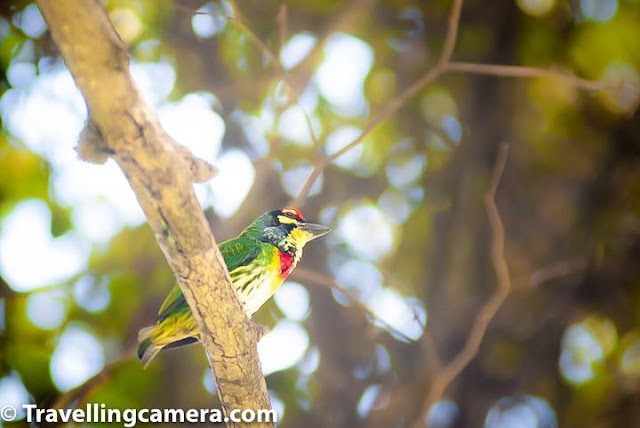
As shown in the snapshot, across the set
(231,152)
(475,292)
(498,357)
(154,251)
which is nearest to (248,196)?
(231,152)

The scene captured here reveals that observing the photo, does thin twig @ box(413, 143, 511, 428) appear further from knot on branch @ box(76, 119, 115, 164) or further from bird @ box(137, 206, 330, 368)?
knot on branch @ box(76, 119, 115, 164)

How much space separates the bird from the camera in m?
1.82

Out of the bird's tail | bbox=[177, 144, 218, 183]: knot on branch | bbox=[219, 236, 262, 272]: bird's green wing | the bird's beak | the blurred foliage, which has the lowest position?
the bird's tail

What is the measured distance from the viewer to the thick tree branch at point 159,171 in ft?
4.26

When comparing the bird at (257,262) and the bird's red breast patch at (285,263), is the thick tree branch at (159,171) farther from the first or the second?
the bird's red breast patch at (285,263)

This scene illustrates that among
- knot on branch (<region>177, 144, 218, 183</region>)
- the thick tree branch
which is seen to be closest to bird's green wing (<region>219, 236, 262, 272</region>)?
the thick tree branch

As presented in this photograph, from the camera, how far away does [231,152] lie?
262cm

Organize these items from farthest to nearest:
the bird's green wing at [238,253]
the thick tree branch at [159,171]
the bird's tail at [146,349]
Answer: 1. the bird's green wing at [238,253]
2. the bird's tail at [146,349]
3. the thick tree branch at [159,171]

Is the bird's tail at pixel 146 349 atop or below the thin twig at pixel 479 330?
below

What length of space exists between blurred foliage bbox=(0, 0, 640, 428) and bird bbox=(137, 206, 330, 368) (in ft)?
2.17

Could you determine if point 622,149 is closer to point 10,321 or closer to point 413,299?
point 413,299

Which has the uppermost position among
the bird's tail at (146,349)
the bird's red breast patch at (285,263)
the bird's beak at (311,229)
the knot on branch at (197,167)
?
the bird's beak at (311,229)

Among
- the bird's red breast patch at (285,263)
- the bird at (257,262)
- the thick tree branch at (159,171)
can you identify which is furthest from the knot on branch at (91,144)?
the bird's red breast patch at (285,263)

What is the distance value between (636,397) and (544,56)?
1.63 meters
